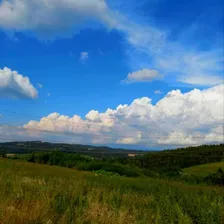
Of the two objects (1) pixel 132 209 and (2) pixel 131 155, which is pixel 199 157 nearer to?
(2) pixel 131 155

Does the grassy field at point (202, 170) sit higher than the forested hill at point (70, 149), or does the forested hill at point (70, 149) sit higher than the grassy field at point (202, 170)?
the forested hill at point (70, 149)

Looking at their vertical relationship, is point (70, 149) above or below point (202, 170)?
above

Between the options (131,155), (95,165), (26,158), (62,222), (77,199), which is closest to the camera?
(62,222)

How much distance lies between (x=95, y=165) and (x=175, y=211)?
2239 cm

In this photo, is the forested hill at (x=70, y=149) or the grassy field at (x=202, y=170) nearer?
Result: the grassy field at (x=202, y=170)

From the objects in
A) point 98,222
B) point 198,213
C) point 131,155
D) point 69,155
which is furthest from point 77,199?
point 131,155

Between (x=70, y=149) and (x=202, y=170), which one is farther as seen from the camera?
(x=70, y=149)

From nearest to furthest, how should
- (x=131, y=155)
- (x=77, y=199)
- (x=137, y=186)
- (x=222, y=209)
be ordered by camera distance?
1. (x=222, y=209)
2. (x=77, y=199)
3. (x=137, y=186)
4. (x=131, y=155)

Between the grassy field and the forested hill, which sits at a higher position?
the forested hill

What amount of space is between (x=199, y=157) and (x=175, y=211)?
46709 millimetres

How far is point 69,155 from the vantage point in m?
38.6

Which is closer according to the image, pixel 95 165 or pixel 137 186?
pixel 137 186

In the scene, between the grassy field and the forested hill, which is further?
the forested hill

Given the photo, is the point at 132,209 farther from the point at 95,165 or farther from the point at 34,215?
the point at 95,165
